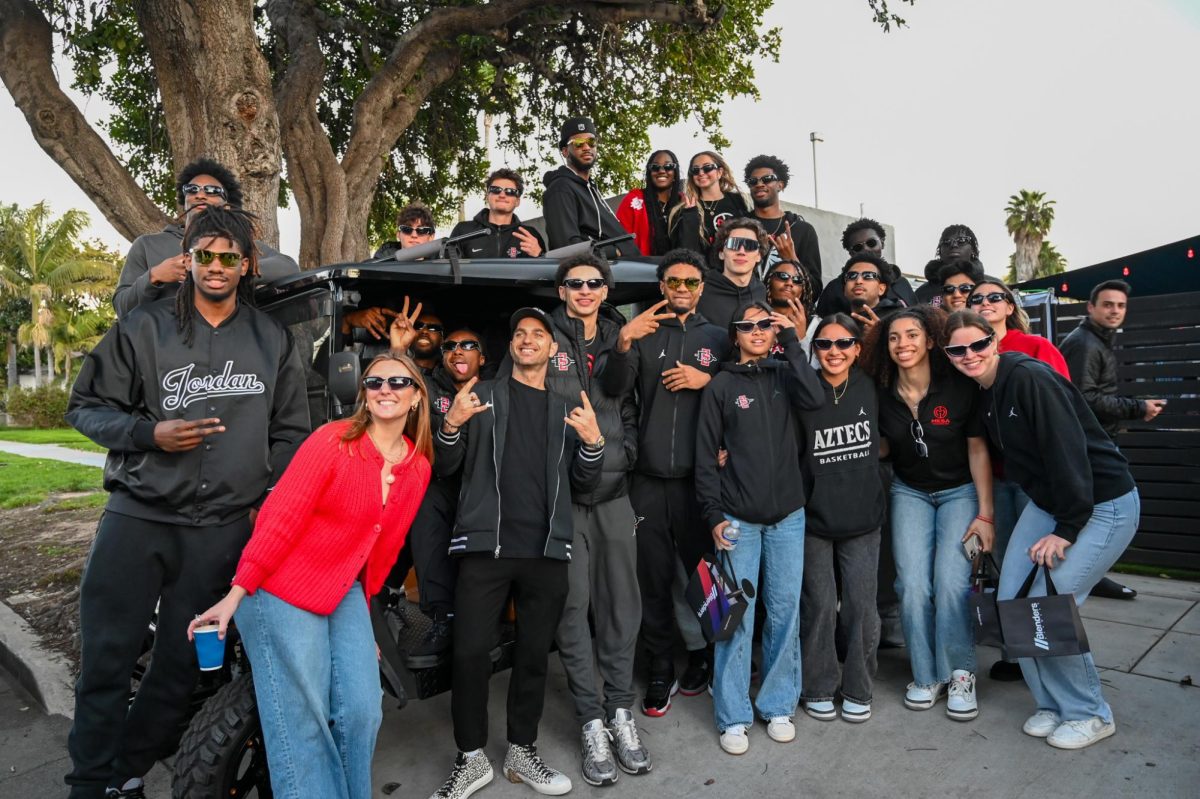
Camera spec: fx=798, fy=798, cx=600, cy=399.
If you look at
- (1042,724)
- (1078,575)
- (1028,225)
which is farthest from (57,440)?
(1028,225)

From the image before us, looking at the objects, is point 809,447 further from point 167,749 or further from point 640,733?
point 167,749

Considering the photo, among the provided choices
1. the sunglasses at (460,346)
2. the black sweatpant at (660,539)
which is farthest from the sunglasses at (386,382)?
the black sweatpant at (660,539)

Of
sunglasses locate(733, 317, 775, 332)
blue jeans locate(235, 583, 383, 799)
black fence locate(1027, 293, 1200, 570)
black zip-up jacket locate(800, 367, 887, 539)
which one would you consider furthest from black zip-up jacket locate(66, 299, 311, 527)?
black fence locate(1027, 293, 1200, 570)

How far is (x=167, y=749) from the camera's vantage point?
10.1 ft

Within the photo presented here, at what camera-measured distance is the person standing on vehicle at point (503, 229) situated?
492cm

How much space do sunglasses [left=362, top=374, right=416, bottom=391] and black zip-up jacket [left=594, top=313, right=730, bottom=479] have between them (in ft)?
3.74

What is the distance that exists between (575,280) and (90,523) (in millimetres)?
8308

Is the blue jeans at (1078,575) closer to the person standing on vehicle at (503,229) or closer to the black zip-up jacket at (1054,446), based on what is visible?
the black zip-up jacket at (1054,446)

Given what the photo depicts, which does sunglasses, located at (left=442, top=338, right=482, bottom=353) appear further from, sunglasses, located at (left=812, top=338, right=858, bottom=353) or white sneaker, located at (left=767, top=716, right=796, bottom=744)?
white sneaker, located at (left=767, top=716, right=796, bottom=744)

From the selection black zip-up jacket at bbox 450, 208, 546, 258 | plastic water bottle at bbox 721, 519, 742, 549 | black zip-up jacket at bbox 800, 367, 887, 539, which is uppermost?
black zip-up jacket at bbox 450, 208, 546, 258

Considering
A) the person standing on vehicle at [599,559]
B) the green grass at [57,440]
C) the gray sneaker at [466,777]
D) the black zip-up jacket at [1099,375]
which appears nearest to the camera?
the gray sneaker at [466,777]

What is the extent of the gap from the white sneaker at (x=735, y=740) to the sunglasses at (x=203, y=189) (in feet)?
11.2

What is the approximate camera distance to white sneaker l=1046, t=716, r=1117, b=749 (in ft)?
11.2

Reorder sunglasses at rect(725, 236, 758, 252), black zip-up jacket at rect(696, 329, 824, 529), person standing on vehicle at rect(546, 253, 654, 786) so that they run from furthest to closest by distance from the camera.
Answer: sunglasses at rect(725, 236, 758, 252) < black zip-up jacket at rect(696, 329, 824, 529) < person standing on vehicle at rect(546, 253, 654, 786)
